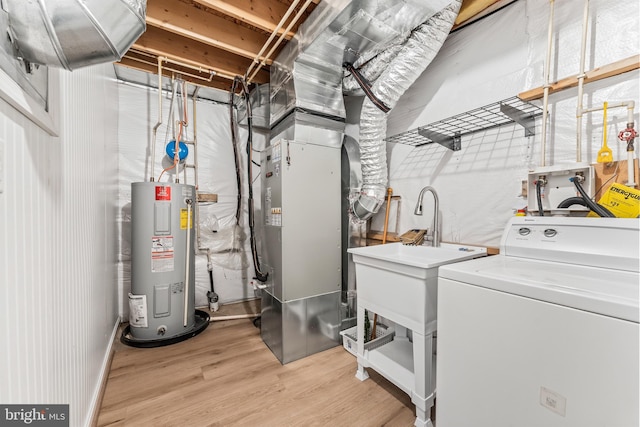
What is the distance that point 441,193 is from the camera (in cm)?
189

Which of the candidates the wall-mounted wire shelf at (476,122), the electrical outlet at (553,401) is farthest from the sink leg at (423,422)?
the wall-mounted wire shelf at (476,122)

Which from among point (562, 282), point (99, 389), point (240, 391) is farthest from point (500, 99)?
point (99, 389)

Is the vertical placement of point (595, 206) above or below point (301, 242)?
above

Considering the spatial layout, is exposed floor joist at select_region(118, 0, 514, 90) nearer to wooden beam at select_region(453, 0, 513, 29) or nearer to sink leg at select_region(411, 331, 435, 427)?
wooden beam at select_region(453, 0, 513, 29)

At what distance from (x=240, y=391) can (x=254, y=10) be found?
2.49 meters

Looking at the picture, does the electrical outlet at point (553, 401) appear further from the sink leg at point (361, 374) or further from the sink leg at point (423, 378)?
the sink leg at point (361, 374)

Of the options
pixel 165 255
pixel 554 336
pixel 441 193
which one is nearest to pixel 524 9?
pixel 441 193

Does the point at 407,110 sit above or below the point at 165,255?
above

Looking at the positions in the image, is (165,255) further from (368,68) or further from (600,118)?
(600,118)

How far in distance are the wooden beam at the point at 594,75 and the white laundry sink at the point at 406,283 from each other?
891 millimetres

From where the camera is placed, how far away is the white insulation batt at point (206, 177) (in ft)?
8.27

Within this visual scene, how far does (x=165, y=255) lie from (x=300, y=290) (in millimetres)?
1157

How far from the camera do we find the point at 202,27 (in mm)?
1983

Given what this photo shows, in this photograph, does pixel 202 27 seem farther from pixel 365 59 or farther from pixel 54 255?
pixel 54 255
